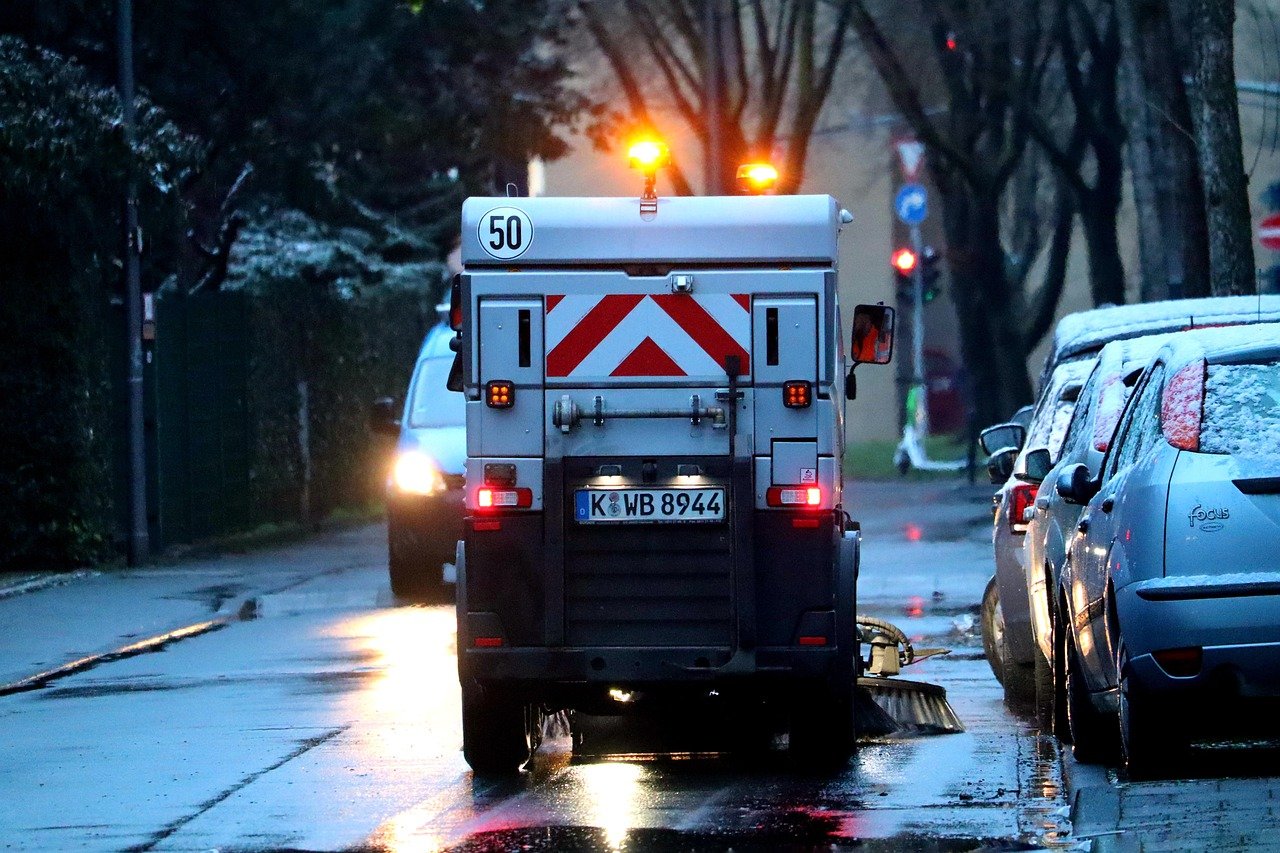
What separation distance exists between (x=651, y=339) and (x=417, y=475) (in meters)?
9.93

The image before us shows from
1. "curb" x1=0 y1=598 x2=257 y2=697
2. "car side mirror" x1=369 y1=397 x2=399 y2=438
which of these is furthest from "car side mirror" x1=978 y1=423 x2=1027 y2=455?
"car side mirror" x1=369 y1=397 x2=399 y2=438

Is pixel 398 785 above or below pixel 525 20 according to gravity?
below

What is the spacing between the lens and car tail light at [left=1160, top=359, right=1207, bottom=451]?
8.55m

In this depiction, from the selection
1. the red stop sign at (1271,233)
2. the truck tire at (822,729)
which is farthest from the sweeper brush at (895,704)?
the red stop sign at (1271,233)

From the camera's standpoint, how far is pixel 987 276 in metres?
39.4

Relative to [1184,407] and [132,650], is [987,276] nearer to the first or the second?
[132,650]

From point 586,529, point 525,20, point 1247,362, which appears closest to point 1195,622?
point 1247,362

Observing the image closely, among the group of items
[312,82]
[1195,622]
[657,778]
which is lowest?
[657,778]

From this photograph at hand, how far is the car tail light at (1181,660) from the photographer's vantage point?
27.3 feet

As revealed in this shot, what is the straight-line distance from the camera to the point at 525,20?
A: 3366cm

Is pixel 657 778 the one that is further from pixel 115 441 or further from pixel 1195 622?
pixel 115 441

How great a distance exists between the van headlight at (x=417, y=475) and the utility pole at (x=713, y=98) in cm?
1478

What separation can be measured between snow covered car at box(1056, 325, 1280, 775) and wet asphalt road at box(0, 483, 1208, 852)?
61cm

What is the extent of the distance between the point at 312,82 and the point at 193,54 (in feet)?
6.23
